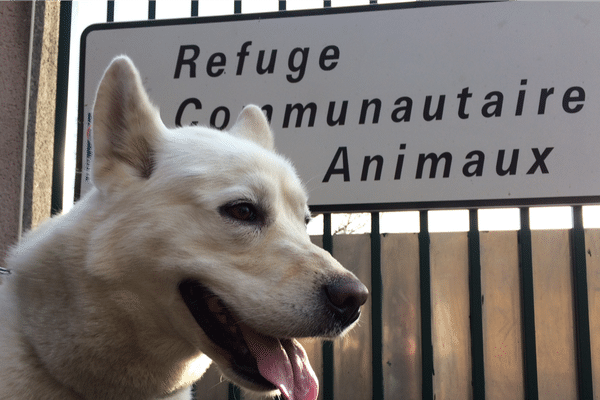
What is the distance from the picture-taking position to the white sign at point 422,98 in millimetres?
2973

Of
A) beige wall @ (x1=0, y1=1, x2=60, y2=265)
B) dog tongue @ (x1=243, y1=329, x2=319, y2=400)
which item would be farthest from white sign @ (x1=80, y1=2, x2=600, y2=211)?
dog tongue @ (x1=243, y1=329, x2=319, y2=400)

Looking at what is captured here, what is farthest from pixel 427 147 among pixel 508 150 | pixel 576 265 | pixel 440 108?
pixel 576 265

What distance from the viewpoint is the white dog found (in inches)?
56.9

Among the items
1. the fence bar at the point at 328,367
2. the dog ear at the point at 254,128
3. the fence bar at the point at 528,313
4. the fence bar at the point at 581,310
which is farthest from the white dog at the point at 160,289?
the fence bar at the point at 581,310

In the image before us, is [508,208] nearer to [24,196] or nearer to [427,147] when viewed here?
[427,147]

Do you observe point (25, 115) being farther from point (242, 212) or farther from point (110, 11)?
point (242, 212)

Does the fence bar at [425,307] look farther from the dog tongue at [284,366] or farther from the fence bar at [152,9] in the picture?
the fence bar at [152,9]

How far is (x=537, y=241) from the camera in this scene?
3.00 meters

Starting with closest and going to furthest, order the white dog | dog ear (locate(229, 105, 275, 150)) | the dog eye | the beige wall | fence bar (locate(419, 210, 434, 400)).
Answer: the white dog
the dog eye
dog ear (locate(229, 105, 275, 150))
fence bar (locate(419, 210, 434, 400))
the beige wall

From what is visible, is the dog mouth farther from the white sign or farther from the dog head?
the white sign

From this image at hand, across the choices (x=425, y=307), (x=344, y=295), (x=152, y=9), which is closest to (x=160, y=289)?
(x=344, y=295)

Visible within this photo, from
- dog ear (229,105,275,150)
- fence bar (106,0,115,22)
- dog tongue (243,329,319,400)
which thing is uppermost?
fence bar (106,0,115,22)

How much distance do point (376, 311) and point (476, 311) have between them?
61 centimetres

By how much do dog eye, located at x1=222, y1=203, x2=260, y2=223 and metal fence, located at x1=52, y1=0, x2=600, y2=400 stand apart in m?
1.53
